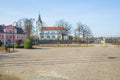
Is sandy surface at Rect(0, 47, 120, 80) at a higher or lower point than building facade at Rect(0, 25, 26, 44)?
lower

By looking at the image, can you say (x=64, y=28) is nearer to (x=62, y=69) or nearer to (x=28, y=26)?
(x=28, y=26)

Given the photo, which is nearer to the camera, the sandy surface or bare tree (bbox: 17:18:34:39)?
the sandy surface

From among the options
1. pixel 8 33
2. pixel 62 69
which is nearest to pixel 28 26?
pixel 8 33

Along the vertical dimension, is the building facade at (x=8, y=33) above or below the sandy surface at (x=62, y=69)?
above

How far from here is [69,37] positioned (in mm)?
98000

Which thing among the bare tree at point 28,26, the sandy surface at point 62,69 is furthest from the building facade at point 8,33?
the sandy surface at point 62,69

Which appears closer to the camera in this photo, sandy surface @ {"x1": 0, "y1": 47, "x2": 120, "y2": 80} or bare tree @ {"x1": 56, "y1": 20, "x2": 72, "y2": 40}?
sandy surface @ {"x1": 0, "y1": 47, "x2": 120, "y2": 80}

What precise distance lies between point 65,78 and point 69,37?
8873cm

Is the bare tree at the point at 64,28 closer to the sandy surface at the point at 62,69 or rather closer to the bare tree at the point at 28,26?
the bare tree at the point at 28,26

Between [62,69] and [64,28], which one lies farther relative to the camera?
[64,28]

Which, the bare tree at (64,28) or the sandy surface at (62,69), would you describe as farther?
the bare tree at (64,28)

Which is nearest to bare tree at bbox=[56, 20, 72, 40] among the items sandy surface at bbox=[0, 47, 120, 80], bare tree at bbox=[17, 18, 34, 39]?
bare tree at bbox=[17, 18, 34, 39]

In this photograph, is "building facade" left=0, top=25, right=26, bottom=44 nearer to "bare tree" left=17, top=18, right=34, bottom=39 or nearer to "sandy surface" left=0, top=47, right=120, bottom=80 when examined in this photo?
"bare tree" left=17, top=18, right=34, bottom=39

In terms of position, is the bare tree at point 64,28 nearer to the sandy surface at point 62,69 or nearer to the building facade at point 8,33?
the building facade at point 8,33
